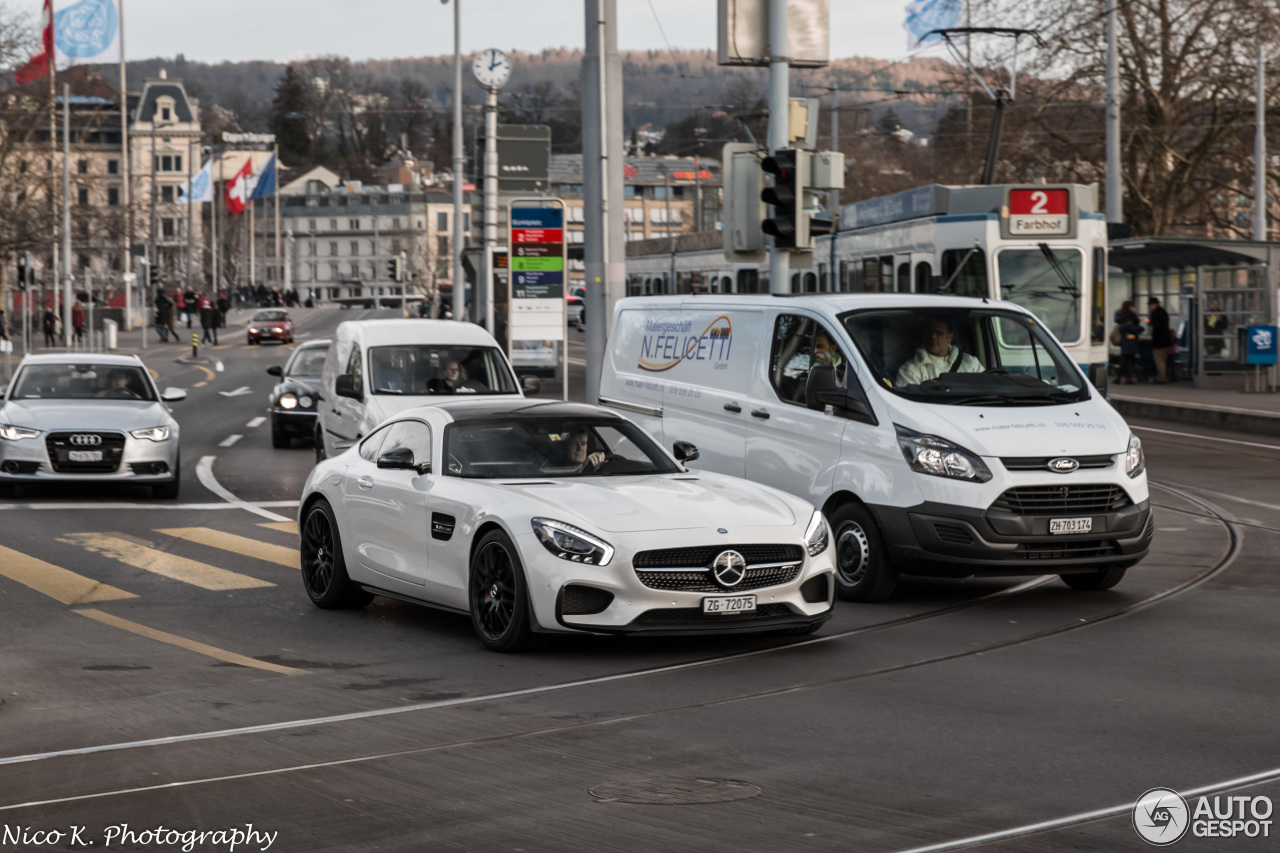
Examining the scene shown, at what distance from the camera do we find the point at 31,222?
5841 centimetres

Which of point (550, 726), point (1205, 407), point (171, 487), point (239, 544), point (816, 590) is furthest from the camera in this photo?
point (1205, 407)

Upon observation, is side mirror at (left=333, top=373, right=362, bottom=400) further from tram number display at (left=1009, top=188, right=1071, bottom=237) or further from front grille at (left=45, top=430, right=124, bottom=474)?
tram number display at (left=1009, top=188, right=1071, bottom=237)

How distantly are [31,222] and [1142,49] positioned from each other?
36269 mm

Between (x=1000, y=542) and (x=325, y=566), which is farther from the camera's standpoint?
(x=325, y=566)

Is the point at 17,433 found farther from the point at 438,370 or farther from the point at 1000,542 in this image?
the point at 1000,542

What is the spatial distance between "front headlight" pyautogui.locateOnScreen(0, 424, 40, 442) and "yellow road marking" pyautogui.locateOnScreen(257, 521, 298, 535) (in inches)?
115

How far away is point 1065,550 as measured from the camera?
1051cm

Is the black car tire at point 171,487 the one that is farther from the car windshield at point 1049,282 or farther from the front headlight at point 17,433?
the car windshield at point 1049,282

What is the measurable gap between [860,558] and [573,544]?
2.80 m

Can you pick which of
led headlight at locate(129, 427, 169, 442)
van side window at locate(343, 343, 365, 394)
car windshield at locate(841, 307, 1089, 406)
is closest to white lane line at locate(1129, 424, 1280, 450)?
van side window at locate(343, 343, 365, 394)

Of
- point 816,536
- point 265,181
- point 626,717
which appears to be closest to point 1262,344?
point 816,536

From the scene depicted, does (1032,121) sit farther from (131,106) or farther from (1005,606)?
(131,106)

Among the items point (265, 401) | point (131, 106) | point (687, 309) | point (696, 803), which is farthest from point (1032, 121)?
point (131, 106)

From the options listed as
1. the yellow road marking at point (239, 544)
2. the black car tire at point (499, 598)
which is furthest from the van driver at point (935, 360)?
the yellow road marking at point (239, 544)
